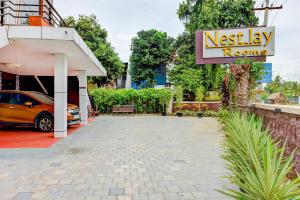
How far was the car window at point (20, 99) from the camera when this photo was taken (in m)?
10.4

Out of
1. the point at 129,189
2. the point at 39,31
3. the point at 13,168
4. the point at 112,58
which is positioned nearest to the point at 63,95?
the point at 39,31

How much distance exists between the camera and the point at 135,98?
20688mm

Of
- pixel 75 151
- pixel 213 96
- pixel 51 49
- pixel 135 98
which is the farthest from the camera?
pixel 213 96

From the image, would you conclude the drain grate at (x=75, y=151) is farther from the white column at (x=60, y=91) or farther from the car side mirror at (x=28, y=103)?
the car side mirror at (x=28, y=103)

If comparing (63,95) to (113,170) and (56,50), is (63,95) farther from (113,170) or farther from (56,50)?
(113,170)

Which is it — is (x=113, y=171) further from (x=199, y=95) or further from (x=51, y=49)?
(x=199, y=95)

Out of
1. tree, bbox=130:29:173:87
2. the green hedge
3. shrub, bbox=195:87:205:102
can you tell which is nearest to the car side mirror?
the green hedge

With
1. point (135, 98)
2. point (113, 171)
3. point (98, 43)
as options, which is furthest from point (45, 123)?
point (98, 43)

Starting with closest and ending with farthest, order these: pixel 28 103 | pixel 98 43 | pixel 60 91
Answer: pixel 60 91 < pixel 28 103 < pixel 98 43

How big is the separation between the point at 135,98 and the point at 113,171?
15424 mm

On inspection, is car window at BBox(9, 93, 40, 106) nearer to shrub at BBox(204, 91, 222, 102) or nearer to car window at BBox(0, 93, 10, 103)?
car window at BBox(0, 93, 10, 103)

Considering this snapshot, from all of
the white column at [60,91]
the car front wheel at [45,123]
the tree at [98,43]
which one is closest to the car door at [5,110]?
the car front wheel at [45,123]

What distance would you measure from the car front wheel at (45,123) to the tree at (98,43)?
1686 cm

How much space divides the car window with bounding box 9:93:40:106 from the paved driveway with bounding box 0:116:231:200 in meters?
3.03
